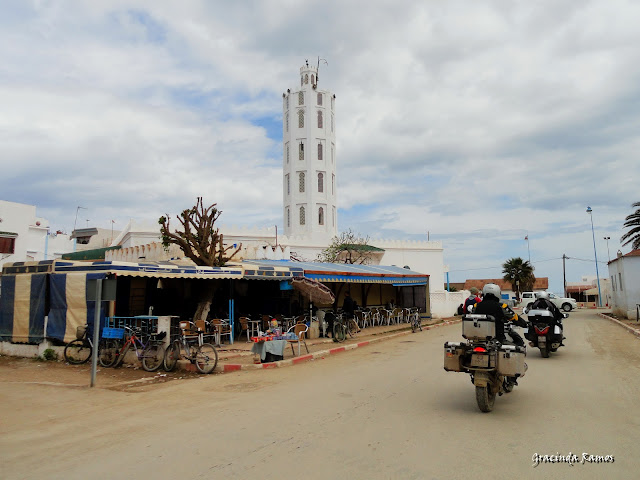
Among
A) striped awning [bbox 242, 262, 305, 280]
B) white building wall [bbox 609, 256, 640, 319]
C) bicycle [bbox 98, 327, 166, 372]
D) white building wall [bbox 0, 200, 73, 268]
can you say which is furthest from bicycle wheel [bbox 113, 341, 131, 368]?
white building wall [bbox 609, 256, 640, 319]

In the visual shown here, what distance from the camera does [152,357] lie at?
11.1 metres

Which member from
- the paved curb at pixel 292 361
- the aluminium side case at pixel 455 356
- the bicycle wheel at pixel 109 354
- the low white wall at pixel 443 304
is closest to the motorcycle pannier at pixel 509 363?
the aluminium side case at pixel 455 356

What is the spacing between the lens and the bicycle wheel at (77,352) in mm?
11992

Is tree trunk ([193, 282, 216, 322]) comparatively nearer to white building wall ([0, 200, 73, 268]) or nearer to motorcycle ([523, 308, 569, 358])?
motorcycle ([523, 308, 569, 358])

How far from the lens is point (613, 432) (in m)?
5.36

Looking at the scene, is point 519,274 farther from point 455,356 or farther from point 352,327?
point 455,356

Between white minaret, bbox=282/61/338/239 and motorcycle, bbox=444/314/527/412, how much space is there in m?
44.7

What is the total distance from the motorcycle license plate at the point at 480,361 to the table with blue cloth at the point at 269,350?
616 cm

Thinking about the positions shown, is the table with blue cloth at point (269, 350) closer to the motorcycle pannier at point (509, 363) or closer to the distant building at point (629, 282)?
the motorcycle pannier at point (509, 363)

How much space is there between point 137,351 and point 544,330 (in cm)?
933

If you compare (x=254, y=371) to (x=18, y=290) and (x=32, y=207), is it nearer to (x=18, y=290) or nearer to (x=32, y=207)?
(x=18, y=290)

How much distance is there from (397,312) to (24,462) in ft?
64.4

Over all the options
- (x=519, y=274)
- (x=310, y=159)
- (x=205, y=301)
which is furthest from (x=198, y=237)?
(x=519, y=274)

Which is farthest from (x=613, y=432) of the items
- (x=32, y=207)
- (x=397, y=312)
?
(x=32, y=207)
